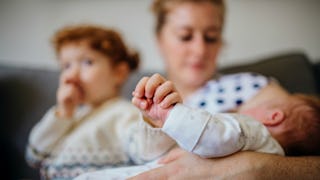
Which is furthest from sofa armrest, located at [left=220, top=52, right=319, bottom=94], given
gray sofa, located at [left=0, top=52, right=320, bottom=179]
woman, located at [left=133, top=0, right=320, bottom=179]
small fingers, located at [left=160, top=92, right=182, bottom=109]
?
small fingers, located at [left=160, top=92, right=182, bottom=109]

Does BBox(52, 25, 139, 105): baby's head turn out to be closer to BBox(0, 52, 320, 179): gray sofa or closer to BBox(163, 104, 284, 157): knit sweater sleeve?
BBox(0, 52, 320, 179): gray sofa

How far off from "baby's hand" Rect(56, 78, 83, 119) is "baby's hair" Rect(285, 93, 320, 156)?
1.85 ft

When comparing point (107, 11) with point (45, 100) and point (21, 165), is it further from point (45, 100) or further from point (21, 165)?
point (21, 165)

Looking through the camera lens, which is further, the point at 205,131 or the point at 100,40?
the point at 100,40

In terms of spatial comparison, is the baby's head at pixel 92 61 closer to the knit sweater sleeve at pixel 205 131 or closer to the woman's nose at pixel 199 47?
the woman's nose at pixel 199 47

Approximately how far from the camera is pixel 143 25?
1827 millimetres

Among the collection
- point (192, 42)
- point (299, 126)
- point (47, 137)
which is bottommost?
point (47, 137)

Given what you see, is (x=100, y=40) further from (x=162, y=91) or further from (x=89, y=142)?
(x=162, y=91)

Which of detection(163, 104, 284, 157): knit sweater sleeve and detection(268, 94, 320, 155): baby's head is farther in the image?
detection(268, 94, 320, 155): baby's head

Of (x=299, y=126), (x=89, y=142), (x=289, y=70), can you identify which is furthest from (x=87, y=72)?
(x=289, y=70)

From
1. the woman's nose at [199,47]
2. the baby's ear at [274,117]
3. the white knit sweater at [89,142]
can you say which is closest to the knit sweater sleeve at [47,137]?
the white knit sweater at [89,142]

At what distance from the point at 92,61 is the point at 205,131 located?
535 millimetres

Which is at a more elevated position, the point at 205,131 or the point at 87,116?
the point at 205,131

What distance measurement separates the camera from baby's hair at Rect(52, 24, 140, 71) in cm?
104
